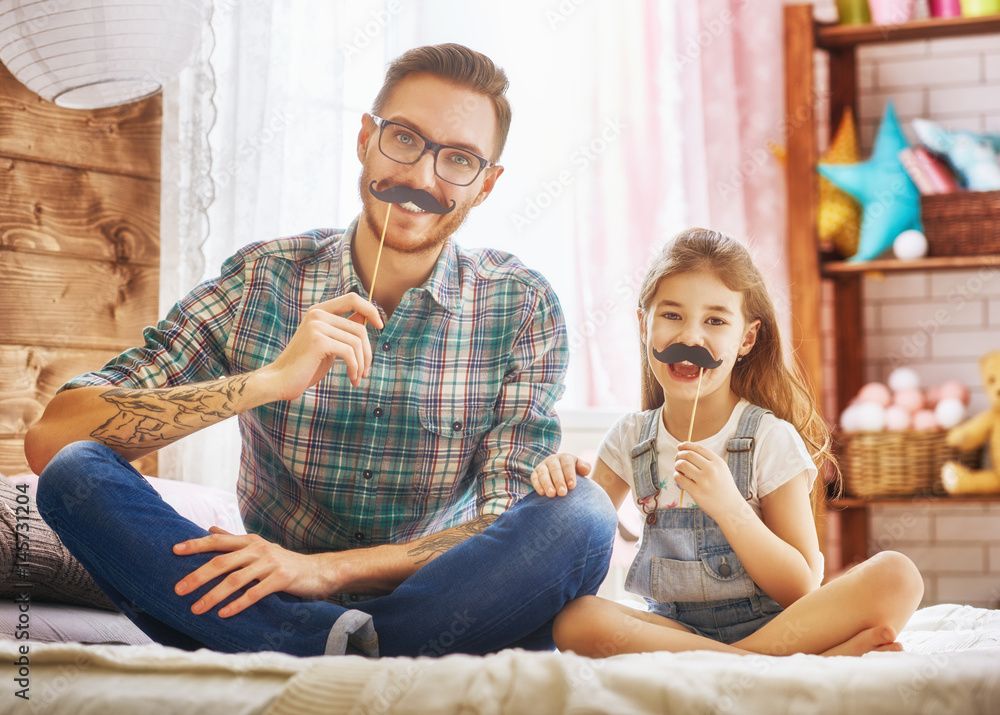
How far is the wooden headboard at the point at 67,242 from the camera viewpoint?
1.71m

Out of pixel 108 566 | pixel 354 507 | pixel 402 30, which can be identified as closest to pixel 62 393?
pixel 108 566

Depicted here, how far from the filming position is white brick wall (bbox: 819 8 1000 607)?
2736 millimetres

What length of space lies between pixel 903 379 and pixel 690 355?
156 cm

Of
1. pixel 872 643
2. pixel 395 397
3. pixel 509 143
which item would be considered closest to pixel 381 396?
pixel 395 397

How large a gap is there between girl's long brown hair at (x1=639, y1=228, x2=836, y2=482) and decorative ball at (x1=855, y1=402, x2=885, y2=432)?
1.10 metres

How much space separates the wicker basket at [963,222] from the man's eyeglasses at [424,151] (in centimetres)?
166

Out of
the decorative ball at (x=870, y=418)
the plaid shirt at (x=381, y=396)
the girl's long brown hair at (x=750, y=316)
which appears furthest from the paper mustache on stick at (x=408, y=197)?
the decorative ball at (x=870, y=418)

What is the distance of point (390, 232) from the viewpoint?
1433 mm

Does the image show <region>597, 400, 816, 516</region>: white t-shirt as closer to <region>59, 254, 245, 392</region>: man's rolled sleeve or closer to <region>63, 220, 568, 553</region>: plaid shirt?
<region>63, 220, 568, 553</region>: plaid shirt

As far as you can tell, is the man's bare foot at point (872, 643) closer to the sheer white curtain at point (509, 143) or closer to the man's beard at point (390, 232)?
the man's beard at point (390, 232)

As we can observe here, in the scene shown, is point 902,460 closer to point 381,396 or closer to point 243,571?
point 381,396

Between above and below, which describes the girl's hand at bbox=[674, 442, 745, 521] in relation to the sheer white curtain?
below

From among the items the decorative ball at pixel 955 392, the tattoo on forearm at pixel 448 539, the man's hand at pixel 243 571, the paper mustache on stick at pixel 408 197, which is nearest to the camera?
the man's hand at pixel 243 571

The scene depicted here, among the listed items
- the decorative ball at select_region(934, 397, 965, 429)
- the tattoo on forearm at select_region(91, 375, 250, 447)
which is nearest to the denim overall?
the tattoo on forearm at select_region(91, 375, 250, 447)
